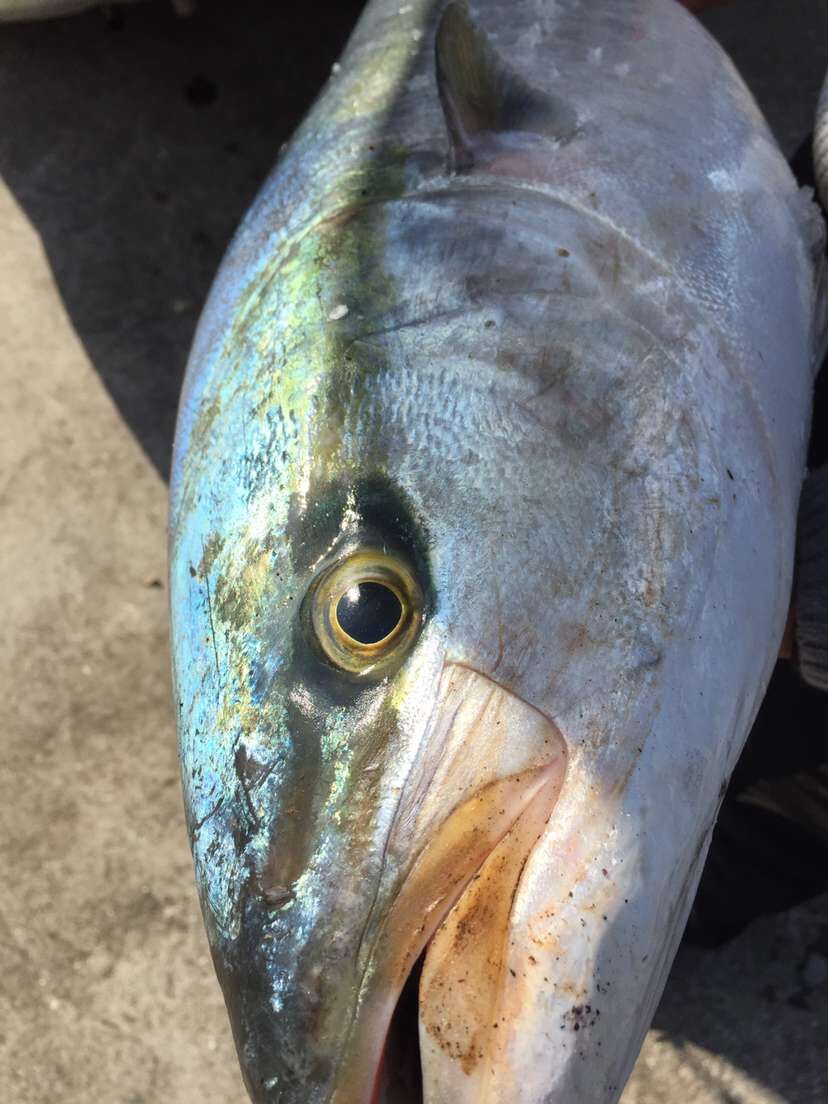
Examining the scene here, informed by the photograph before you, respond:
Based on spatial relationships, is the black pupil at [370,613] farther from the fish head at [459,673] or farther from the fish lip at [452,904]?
the fish lip at [452,904]

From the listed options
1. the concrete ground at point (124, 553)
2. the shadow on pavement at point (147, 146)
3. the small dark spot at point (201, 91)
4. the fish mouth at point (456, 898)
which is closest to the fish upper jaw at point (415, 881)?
the fish mouth at point (456, 898)

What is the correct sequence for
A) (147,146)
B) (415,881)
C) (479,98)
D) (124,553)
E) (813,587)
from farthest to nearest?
(147,146), (124,553), (813,587), (479,98), (415,881)

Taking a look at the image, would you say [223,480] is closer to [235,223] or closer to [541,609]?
[541,609]

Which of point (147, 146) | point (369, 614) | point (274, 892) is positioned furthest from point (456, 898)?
point (147, 146)

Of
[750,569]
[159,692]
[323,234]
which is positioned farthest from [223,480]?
[159,692]

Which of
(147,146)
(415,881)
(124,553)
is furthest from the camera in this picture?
(147,146)

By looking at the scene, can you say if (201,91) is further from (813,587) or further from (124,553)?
(813,587)
